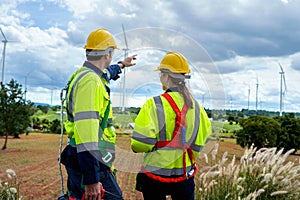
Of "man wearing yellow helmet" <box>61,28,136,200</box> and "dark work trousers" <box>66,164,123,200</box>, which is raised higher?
"man wearing yellow helmet" <box>61,28,136,200</box>

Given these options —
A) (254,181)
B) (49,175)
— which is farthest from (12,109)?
(254,181)

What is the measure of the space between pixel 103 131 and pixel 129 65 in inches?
37.8

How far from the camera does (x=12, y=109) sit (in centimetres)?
2897

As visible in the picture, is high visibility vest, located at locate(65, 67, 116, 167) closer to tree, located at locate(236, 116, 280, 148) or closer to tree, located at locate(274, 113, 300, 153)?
tree, located at locate(236, 116, 280, 148)

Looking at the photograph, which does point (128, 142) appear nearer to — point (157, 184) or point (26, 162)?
point (157, 184)

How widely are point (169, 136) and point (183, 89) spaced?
1.65 feet

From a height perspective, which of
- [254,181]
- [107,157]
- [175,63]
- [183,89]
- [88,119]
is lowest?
→ [254,181]

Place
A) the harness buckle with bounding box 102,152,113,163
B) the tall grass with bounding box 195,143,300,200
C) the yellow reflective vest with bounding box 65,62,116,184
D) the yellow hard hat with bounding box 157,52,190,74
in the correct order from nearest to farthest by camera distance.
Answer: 1. the yellow reflective vest with bounding box 65,62,116,184
2. the harness buckle with bounding box 102,152,113,163
3. the yellow hard hat with bounding box 157,52,190,74
4. the tall grass with bounding box 195,143,300,200

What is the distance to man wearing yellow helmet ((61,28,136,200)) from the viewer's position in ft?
11.8

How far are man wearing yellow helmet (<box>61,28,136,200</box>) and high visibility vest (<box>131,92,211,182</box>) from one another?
320 mm

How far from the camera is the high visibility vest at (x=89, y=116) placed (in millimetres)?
3590

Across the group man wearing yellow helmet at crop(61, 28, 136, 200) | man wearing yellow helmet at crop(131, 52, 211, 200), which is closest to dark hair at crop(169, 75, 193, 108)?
man wearing yellow helmet at crop(131, 52, 211, 200)

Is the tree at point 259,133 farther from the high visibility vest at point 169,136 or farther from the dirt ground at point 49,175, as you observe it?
the high visibility vest at point 169,136

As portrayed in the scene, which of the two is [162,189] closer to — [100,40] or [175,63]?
[175,63]
